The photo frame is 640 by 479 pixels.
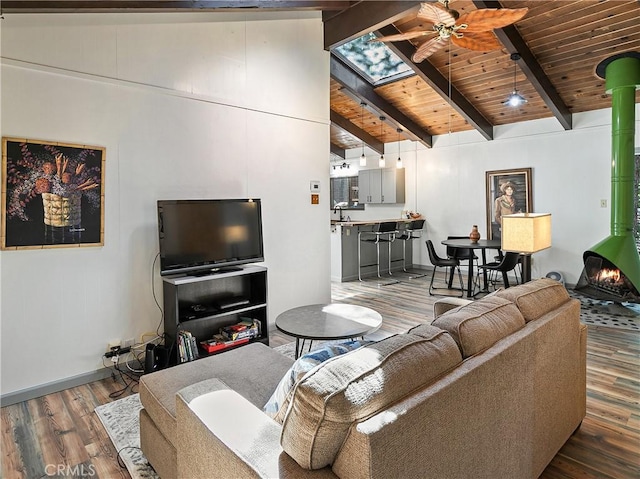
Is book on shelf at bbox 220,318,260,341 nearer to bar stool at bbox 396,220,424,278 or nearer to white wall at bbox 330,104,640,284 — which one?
bar stool at bbox 396,220,424,278

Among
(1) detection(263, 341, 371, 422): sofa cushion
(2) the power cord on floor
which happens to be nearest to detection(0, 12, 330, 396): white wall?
(2) the power cord on floor

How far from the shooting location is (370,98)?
672cm

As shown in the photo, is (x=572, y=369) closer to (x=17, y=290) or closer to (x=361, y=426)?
(x=361, y=426)

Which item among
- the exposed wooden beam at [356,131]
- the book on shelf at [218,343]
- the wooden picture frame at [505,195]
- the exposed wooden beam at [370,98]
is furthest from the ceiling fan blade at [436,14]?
the exposed wooden beam at [356,131]

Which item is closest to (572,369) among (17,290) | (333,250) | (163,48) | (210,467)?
(210,467)

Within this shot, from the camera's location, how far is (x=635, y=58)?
4457mm

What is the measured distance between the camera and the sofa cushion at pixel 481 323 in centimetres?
144

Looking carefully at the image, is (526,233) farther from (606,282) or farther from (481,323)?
(606,282)

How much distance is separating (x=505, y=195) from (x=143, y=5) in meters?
6.18

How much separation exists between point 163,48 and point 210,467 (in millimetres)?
3342

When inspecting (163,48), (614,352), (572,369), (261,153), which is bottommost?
(614,352)

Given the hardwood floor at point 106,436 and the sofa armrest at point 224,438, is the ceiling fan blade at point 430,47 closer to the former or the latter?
the hardwood floor at point 106,436

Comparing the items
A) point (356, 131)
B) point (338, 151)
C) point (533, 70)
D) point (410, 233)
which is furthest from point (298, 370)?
point (338, 151)

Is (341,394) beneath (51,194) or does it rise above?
beneath
